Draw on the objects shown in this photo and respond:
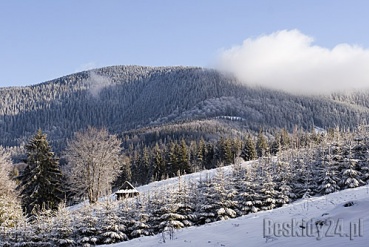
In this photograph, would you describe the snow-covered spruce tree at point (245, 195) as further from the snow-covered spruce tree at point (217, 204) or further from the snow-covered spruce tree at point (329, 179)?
the snow-covered spruce tree at point (329, 179)

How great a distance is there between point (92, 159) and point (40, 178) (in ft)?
18.0

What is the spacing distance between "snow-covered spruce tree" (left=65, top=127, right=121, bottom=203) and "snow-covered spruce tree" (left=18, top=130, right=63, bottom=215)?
9.29 feet

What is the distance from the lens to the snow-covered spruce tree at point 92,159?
38250 millimetres

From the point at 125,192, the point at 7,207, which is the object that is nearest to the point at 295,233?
the point at 7,207

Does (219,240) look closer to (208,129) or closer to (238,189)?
(238,189)

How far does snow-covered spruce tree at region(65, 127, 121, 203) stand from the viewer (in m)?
Answer: 38.2

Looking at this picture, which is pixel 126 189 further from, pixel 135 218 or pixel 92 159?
pixel 135 218

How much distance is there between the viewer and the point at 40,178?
35344 millimetres

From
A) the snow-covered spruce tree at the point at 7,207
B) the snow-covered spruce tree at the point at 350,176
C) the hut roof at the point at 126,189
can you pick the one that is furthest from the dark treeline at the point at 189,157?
the snow-covered spruce tree at the point at 350,176

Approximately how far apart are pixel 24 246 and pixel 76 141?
20.6 metres

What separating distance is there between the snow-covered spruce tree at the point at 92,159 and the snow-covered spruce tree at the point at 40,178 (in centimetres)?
283

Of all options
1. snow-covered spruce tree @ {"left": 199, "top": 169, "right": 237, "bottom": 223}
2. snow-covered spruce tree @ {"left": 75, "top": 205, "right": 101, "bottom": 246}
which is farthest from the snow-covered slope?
snow-covered spruce tree @ {"left": 199, "top": 169, "right": 237, "bottom": 223}

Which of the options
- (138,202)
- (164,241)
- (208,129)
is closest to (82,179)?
(138,202)

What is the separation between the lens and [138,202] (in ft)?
77.3
